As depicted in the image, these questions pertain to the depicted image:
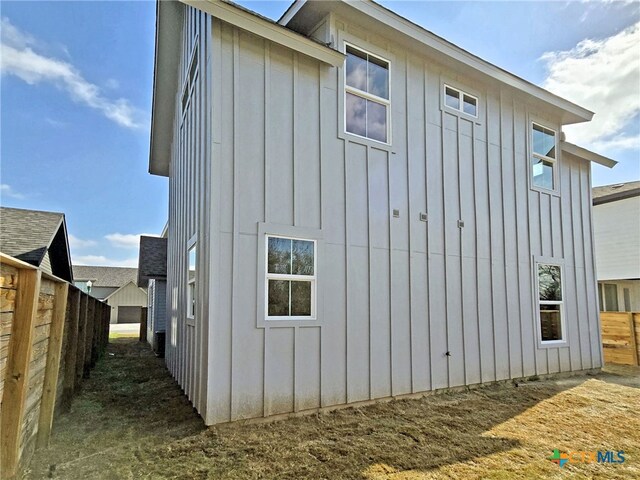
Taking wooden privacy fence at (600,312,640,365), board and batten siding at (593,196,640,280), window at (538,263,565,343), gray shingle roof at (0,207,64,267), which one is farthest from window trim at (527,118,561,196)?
gray shingle roof at (0,207,64,267)

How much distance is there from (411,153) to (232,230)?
3.21 m

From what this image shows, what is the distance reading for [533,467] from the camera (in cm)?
348

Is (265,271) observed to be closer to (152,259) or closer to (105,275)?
(152,259)

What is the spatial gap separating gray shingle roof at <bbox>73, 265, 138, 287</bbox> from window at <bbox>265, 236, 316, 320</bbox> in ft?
146

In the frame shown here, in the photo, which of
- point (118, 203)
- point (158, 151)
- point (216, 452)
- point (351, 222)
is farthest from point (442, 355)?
point (118, 203)

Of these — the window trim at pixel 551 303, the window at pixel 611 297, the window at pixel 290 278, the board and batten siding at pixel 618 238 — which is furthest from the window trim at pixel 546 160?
the window at pixel 611 297

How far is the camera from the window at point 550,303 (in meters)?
7.62

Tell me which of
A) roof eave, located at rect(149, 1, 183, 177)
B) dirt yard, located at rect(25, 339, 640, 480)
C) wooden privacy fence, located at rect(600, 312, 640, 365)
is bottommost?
dirt yard, located at rect(25, 339, 640, 480)

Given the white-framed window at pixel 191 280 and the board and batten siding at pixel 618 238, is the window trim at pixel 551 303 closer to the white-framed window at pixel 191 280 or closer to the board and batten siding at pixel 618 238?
the white-framed window at pixel 191 280

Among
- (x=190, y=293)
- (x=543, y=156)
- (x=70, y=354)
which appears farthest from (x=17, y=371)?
(x=543, y=156)

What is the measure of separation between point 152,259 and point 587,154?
40.5 feet

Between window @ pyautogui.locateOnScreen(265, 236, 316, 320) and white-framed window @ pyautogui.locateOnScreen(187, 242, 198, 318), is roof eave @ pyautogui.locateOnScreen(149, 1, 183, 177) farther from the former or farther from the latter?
window @ pyautogui.locateOnScreen(265, 236, 316, 320)

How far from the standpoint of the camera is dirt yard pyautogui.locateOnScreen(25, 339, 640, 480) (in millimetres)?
3389

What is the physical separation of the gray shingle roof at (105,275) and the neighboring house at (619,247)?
142ft
